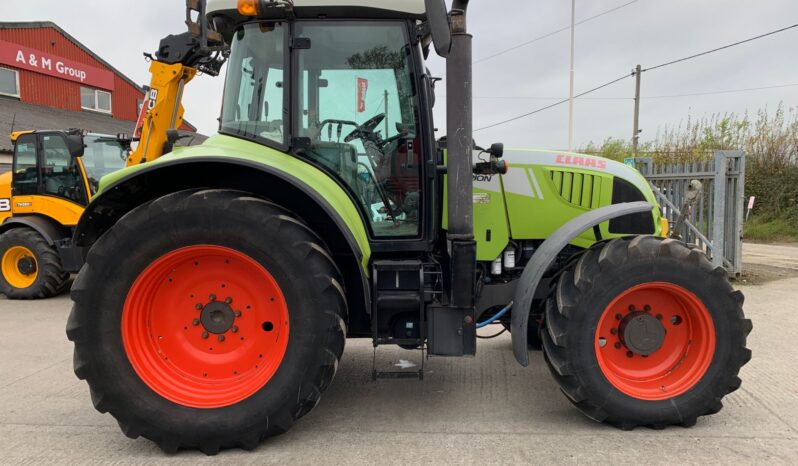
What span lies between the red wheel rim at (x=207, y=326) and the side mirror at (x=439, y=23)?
57.3 inches

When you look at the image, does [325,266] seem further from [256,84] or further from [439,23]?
[439,23]

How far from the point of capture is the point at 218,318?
2.89 meters

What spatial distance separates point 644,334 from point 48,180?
7.91 m

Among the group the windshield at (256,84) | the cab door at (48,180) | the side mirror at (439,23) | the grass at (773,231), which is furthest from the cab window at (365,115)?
the grass at (773,231)

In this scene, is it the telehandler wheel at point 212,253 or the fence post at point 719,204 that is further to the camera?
the fence post at point 719,204

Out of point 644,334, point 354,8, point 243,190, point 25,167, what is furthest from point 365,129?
point 25,167

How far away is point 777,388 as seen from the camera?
11.6 ft

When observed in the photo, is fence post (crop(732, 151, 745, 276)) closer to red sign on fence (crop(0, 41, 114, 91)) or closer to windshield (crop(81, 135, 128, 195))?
windshield (crop(81, 135, 128, 195))

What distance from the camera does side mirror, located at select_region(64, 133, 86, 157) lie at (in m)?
6.79

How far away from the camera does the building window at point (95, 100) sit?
22.2 meters

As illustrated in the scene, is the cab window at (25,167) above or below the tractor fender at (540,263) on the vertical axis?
above

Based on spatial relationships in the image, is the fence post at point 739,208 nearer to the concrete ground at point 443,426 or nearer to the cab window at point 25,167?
the concrete ground at point 443,426

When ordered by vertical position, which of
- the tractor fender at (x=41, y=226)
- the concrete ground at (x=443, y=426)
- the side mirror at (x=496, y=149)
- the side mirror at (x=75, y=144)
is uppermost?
the side mirror at (x=75, y=144)

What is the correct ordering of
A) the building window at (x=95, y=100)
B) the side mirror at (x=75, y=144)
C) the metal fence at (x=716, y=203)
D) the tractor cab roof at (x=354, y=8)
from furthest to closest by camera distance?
1. the building window at (x=95, y=100)
2. the metal fence at (x=716, y=203)
3. the side mirror at (x=75, y=144)
4. the tractor cab roof at (x=354, y=8)
